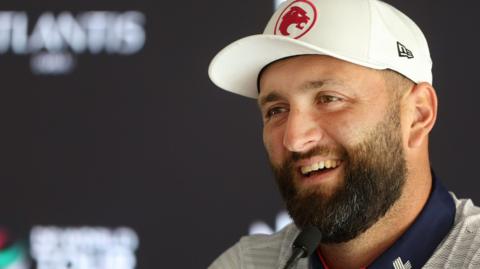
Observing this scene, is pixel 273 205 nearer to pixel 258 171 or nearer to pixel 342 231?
pixel 258 171

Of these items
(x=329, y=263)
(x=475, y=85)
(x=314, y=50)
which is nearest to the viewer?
(x=314, y=50)

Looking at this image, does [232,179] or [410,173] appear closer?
[410,173]

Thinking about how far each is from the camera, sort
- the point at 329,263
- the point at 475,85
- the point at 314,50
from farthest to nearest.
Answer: the point at 475,85, the point at 329,263, the point at 314,50

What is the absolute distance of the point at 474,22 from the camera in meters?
2.29

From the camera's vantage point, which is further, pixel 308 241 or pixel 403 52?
pixel 403 52

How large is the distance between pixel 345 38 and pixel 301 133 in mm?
162

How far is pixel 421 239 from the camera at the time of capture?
1.44 m

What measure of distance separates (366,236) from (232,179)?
0.91 metres

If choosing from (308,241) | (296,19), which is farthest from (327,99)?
(308,241)

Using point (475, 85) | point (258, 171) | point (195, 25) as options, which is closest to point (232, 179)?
point (258, 171)

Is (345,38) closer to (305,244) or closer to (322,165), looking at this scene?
(322,165)

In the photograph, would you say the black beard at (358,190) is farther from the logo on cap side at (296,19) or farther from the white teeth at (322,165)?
the logo on cap side at (296,19)

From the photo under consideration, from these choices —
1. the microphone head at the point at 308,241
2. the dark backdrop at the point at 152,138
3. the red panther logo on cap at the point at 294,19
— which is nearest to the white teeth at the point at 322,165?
the microphone head at the point at 308,241

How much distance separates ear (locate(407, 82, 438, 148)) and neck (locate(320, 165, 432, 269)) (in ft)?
0.18
